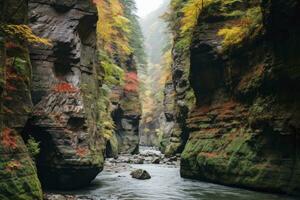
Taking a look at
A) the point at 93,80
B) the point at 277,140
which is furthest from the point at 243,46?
the point at 93,80

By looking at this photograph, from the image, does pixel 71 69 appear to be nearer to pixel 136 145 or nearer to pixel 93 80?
pixel 93 80

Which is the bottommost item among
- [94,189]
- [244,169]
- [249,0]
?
[94,189]

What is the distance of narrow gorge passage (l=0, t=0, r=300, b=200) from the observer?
14.6 m

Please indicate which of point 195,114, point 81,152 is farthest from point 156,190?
point 195,114

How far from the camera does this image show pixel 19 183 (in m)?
12.8

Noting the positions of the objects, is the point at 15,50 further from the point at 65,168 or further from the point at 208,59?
the point at 208,59

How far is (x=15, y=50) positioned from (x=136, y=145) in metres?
36.0

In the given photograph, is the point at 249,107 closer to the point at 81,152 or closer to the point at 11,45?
the point at 81,152

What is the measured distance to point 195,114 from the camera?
90.8 ft

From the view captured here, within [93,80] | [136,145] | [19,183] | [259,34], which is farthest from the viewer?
[136,145]

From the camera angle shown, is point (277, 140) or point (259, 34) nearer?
point (277, 140)

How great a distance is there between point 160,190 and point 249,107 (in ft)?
22.7

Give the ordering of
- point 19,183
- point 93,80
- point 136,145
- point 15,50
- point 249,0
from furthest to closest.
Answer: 1. point 136,145
2. point 249,0
3. point 93,80
4. point 15,50
5. point 19,183

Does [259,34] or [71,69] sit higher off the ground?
[259,34]
